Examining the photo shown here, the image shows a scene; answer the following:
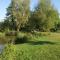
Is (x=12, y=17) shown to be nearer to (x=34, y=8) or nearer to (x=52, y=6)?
(x=34, y=8)

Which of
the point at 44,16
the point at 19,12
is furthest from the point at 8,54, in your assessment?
the point at 19,12

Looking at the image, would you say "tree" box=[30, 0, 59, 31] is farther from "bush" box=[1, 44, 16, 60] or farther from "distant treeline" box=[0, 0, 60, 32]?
"bush" box=[1, 44, 16, 60]

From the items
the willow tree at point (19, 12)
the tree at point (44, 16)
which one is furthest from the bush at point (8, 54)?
the willow tree at point (19, 12)

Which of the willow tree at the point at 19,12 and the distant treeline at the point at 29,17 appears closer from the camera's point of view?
the distant treeline at the point at 29,17

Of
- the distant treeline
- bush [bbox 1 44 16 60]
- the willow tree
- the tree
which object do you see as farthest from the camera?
the willow tree

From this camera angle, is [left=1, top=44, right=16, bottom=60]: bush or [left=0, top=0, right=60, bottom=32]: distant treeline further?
[left=0, top=0, right=60, bottom=32]: distant treeline

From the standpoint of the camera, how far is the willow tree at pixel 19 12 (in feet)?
192

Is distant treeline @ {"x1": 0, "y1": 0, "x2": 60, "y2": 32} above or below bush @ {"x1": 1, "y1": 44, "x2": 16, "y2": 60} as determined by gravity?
above

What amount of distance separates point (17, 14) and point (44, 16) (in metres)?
11.4

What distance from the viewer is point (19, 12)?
194ft

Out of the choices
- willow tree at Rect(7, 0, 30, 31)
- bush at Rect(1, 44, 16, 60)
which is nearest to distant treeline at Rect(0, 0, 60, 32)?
willow tree at Rect(7, 0, 30, 31)

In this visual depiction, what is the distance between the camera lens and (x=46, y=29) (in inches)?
2028

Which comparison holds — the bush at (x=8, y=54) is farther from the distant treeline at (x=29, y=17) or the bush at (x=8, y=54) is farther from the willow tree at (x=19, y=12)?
the willow tree at (x=19, y=12)

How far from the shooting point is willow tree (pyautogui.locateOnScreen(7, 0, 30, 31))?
58378 millimetres
